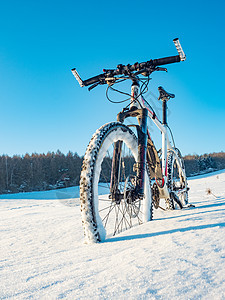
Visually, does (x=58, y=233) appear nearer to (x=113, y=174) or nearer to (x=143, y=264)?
(x=113, y=174)

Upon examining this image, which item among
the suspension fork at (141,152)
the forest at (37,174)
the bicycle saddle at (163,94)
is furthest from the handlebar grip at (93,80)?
the forest at (37,174)

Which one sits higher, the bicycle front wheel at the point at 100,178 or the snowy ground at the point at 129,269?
Answer: the bicycle front wheel at the point at 100,178

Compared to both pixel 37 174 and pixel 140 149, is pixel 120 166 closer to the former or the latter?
pixel 140 149

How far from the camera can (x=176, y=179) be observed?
4.48 metres

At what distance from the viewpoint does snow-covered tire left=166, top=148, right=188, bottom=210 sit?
12.1 feet

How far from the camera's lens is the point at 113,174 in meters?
2.30

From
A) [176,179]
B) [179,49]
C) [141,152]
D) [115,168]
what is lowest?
[176,179]

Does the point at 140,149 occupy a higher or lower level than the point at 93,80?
lower

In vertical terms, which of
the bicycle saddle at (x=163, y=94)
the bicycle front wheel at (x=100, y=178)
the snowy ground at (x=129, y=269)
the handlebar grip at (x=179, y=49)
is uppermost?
the bicycle saddle at (x=163, y=94)

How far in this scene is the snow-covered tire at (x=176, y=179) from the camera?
3.69 m

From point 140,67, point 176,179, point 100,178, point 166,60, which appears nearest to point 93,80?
point 140,67

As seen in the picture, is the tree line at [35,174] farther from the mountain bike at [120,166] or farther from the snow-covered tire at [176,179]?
the mountain bike at [120,166]

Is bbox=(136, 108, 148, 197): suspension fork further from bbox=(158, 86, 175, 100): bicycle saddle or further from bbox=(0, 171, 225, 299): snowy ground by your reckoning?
bbox=(158, 86, 175, 100): bicycle saddle

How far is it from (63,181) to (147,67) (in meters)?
39.9
